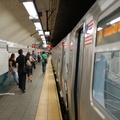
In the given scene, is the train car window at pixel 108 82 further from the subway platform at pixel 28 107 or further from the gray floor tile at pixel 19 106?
the gray floor tile at pixel 19 106

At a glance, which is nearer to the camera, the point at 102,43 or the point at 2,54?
the point at 102,43

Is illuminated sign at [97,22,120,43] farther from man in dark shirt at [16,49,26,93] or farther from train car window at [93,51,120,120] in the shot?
man in dark shirt at [16,49,26,93]

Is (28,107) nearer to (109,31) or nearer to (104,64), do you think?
(104,64)

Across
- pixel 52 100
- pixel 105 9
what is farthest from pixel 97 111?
pixel 52 100

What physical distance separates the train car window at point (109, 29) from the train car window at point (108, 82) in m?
0.12

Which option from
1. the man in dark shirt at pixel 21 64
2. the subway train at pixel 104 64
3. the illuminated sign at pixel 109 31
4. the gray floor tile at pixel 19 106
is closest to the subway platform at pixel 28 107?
the gray floor tile at pixel 19 106

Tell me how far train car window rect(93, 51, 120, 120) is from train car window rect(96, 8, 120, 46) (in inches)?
4.7

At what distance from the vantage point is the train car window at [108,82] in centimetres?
125

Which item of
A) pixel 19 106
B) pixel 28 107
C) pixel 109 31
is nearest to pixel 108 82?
pixel 109 31

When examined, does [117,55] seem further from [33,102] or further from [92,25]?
[33,102]

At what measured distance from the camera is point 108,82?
54.6 inches

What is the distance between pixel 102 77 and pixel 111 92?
0.61ft

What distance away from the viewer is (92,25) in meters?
1.78

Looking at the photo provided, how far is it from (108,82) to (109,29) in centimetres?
46
